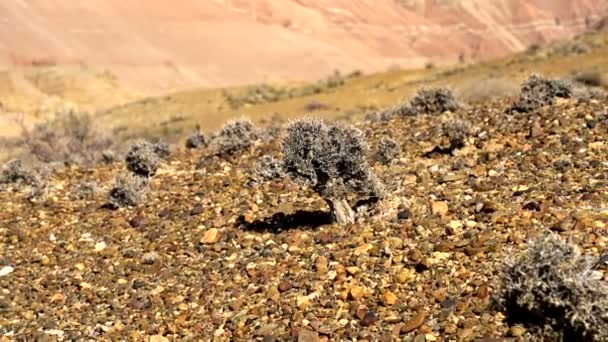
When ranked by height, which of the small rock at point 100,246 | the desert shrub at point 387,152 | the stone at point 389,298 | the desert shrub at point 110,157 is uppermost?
the desert shrub at point 387,152

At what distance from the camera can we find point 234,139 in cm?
1220

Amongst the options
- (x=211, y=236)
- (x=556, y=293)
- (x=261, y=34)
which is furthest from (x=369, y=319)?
(x=261, y=34)

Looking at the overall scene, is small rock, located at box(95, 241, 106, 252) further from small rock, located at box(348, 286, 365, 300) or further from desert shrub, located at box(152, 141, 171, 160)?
desert shrub, located at box(152, 141, 171, 160)

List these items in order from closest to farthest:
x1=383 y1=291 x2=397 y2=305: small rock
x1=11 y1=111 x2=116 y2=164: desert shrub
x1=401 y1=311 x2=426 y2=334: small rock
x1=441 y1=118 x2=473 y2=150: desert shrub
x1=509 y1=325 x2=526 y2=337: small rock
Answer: x1=509 y1=325 x2=526 y2=337: small rock → x1=401 y1=311 x2=426 y2=334: small rock → x1=383 y1=291 x2=397 y2=305: small rock → x1=441 y1=118 x2=473 y2=150: desert shrub → x1=11 y1=111 x2=116 y2=164: desert shrub

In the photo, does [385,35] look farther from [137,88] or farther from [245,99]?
[245,99]

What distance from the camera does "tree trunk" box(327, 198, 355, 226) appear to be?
7.55 metres

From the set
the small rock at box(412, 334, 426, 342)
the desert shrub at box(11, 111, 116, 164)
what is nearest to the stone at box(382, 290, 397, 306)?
the small rock at box(412, 334, 426, 342)

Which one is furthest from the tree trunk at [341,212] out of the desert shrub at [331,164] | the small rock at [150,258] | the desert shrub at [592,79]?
the desert shrub at [592,79]

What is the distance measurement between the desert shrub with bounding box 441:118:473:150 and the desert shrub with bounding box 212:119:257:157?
11.7 feet

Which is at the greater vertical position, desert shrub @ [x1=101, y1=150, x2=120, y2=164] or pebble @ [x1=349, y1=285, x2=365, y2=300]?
pebble @ [x1=349, y1=285, x2=365, y2=300]

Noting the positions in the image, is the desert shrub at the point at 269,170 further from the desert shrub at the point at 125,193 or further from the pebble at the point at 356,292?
the desert shrub at the point at 125,193

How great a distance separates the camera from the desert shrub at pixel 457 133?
987 centimetres

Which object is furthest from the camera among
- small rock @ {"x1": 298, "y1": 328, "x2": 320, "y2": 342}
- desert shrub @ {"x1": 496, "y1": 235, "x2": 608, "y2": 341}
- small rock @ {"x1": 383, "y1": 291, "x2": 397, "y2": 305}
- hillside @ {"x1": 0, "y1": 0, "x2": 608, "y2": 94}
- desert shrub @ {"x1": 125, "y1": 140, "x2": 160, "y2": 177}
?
hillside @ {"x1": 0, "y1": 0, "x2": 608, "y2": 94}

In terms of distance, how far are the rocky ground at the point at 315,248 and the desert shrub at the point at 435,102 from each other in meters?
2.43
